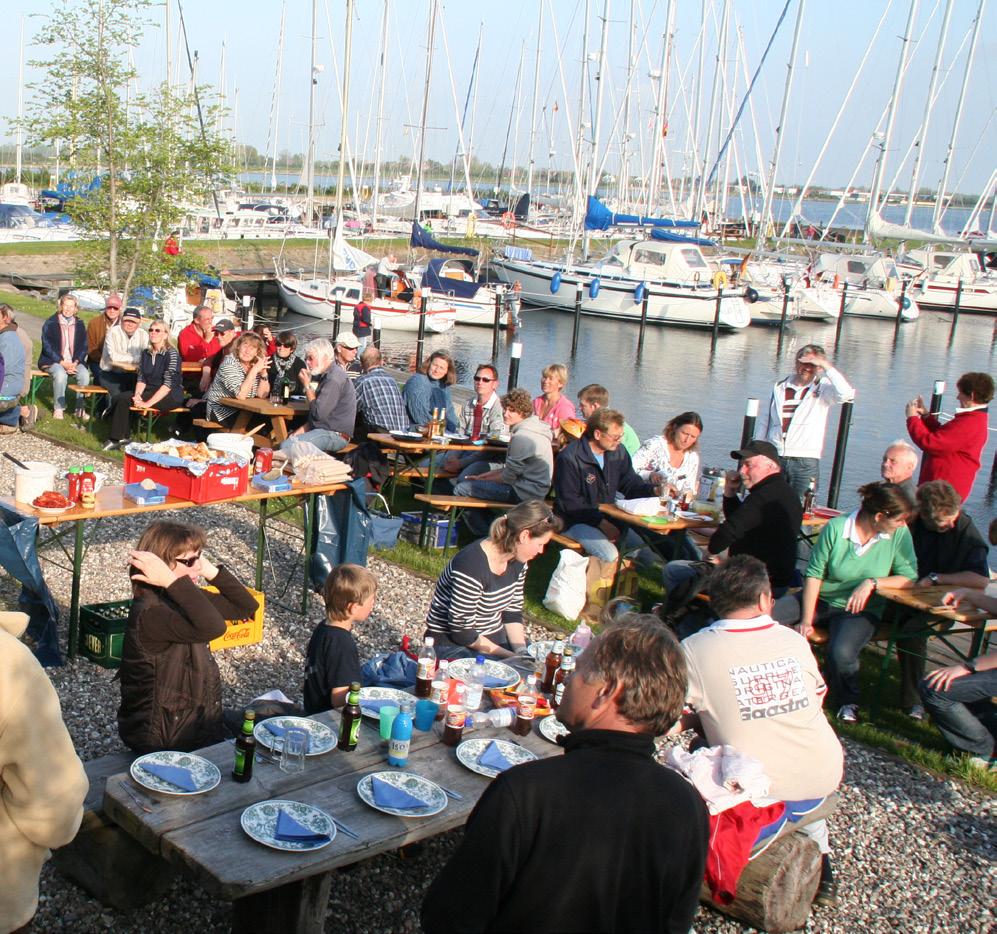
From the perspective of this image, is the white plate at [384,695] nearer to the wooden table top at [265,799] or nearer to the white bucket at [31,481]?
the wooden table top at [265,799]

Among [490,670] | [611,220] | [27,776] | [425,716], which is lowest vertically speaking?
[490,670]

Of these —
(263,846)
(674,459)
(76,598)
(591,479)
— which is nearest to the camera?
(263,846)

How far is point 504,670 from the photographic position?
541 centimetres

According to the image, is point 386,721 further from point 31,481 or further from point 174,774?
point 31,481

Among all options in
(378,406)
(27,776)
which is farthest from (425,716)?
(378,406)

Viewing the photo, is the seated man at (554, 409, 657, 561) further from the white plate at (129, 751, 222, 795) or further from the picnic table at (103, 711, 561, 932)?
the white plate at (129, 751, 222, 795)

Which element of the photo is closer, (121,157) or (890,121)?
(121,157)

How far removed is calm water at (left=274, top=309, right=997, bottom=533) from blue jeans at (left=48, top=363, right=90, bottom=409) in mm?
10894

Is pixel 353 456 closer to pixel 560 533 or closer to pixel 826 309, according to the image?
pixel 560 533

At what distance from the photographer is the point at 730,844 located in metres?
4.30

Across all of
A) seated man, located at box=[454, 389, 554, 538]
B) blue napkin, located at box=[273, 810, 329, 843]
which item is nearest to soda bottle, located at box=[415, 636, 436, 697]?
blue napkin, located at box=[273, 810, 329, 843]

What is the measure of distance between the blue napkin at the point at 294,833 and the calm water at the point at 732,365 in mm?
14793

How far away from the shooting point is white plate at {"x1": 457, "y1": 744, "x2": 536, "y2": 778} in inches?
170

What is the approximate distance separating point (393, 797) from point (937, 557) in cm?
474
